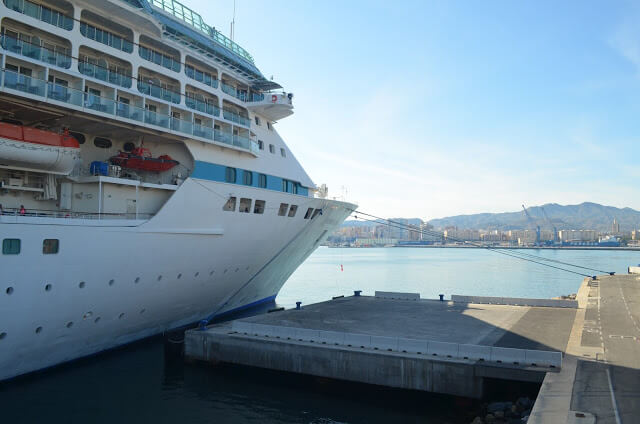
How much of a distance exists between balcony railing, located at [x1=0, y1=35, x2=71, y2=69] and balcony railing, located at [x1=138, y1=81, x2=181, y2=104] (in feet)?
9.25

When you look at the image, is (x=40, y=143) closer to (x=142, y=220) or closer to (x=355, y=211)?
(x=142, y=220)

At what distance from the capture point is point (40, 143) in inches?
584

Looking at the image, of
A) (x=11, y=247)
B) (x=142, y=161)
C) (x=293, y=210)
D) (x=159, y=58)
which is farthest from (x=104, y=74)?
(x=293, y=210)

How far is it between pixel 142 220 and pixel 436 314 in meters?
14.0

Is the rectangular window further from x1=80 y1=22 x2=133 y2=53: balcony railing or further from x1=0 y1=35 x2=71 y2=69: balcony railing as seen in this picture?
x1=0 y1=35 x2=71 y2=69: balcony railing

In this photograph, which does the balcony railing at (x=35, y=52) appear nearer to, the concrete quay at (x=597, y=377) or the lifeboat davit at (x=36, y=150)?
the lifeboat davit at (x=36, y=150)

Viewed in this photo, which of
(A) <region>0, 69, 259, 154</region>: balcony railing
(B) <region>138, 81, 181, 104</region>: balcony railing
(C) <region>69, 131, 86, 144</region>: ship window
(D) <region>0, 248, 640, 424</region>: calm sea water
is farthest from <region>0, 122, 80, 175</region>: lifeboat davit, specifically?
(D) <region>0, 248, 640, 424</region>: calm sea water

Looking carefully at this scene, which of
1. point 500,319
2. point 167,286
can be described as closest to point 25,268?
point 167,286

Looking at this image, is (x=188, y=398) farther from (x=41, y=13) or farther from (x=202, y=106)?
(x=41, y=13)

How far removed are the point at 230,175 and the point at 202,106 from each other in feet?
10.8

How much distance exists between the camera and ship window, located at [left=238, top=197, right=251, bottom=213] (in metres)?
21.1

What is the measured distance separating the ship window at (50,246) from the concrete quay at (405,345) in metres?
5.97

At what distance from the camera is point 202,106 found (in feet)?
67.1

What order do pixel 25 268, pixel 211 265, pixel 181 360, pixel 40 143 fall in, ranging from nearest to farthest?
pixel 25 268 → pixel 40 143 → pixel 181 360 → pixel 211 265
